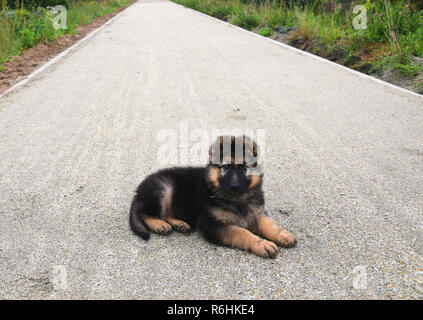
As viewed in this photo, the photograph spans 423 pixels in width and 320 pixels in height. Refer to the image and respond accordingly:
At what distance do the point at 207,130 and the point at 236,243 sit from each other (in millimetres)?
2403

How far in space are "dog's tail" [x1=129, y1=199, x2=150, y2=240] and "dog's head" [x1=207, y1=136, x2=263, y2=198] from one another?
644mm

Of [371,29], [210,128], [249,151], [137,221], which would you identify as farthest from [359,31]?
[137,221]

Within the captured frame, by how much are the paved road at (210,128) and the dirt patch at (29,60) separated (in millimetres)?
715

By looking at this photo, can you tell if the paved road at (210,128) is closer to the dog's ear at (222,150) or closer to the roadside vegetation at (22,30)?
the dog's ear at (222,150)

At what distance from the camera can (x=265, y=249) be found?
7.98ft

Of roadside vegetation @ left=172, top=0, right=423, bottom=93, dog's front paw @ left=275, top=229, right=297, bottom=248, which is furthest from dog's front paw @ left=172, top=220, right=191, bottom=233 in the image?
roadside vegetation @ left=172, top=0, right=423, bottom=93

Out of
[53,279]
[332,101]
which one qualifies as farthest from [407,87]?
[53,279]

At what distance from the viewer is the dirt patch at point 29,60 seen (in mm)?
7445

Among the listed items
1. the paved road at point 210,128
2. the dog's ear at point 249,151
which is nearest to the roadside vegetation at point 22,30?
the paved road at point 210,128

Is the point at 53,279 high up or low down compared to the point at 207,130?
down

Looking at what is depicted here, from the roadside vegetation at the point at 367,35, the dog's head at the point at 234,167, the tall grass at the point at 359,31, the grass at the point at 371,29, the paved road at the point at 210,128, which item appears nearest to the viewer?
the paved road at the point at 210,128

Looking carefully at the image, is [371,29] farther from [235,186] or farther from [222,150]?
[235,186]

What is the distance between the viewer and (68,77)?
24.5ft

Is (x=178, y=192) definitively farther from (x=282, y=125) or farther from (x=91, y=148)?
(x=282, y=125)
